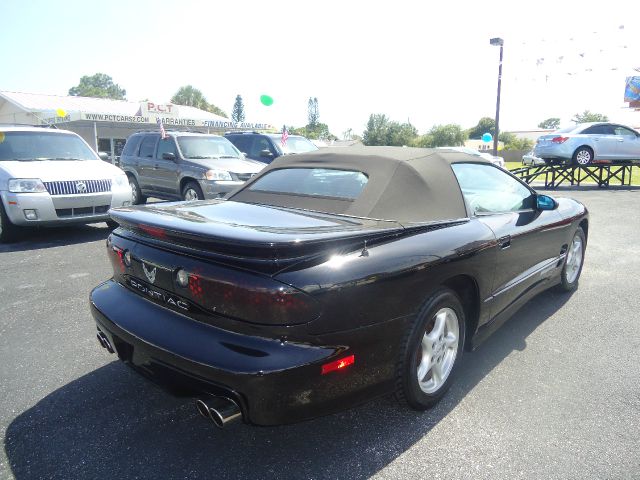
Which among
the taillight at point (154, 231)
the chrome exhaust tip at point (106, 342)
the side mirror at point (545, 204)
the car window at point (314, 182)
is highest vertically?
the car window at point (314, 182)

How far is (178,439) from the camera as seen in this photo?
2449 mm

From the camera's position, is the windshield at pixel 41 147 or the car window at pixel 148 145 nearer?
the windshield at pixel 41 147

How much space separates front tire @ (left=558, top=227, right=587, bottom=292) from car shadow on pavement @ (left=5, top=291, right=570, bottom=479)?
91.8 inches

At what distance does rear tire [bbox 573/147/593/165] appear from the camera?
49.8ft

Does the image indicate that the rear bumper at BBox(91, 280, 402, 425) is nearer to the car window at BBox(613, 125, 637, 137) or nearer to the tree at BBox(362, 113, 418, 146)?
the car window at BBox(613, 125, 637, 137)

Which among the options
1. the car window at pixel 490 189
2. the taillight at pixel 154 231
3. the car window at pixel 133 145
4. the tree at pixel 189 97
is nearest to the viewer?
the taillight at pixel 154 231

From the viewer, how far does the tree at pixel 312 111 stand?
4700 inches

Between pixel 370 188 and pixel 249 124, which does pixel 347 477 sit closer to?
pixel 370 188

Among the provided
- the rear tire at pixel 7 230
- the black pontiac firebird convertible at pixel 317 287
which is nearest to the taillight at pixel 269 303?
the black pontiac firebird convertible at pixel 317 287

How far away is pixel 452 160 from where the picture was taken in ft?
11.2

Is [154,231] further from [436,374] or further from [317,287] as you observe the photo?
[436,374]

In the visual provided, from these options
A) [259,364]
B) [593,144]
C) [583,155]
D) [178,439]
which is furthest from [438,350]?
[593,144]

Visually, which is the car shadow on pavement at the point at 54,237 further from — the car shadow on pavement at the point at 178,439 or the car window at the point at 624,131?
the car window at the point at 624,131

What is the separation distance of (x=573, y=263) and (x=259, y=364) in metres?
4.11
